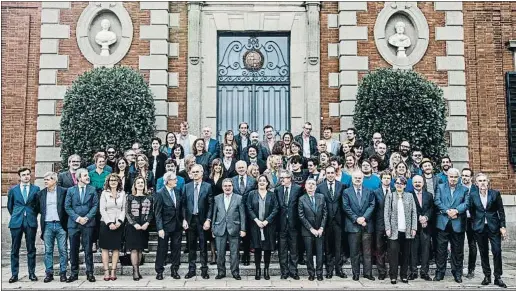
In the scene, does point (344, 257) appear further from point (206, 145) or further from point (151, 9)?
point (151, 9)

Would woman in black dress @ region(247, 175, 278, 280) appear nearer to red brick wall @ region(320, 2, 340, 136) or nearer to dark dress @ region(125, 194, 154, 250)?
dark dress @ region(125, 194, 154, 250)

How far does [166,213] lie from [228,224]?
1.01 m

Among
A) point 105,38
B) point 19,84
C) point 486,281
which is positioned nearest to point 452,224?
point 486,281

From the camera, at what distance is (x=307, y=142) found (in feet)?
37.3

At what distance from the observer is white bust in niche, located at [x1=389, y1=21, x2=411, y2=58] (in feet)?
43.8

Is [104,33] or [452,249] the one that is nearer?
[452,249]

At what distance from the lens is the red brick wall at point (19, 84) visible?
43.0 feet

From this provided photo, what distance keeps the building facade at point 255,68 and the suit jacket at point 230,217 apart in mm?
4379

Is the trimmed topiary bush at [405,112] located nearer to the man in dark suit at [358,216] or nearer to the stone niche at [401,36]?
the stone niche at [401,36]

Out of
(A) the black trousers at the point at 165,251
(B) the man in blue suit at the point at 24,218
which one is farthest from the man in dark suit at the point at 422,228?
(B) the man in blue suit at the point at 24,218

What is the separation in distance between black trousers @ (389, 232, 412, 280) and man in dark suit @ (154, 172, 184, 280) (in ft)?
11.0

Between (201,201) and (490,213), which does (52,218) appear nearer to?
(201,201)

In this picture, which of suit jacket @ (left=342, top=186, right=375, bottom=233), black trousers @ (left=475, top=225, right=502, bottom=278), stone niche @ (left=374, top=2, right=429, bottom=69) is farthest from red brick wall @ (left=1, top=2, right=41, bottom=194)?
black trousers @ (left=475, top=225, right=502, bottom=278)

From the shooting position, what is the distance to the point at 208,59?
13.6 metres
